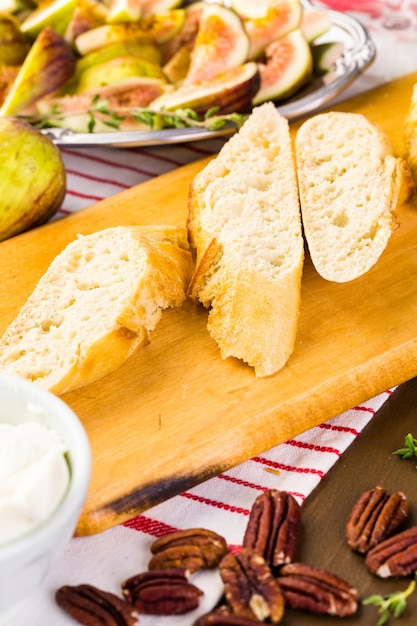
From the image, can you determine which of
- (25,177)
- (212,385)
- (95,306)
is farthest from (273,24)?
(212,385)

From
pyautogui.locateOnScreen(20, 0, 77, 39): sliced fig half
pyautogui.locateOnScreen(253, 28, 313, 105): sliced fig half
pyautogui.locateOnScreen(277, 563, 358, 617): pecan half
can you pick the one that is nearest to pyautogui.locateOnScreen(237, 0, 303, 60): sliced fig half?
pyautogui.locateOnScreen(253, 28, 313, 105): sliced fig half

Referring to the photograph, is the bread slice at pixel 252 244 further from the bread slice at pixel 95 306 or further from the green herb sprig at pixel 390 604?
the green herb sprig at pixel 390 604

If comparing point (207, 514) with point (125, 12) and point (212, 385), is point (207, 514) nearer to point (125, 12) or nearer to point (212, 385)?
point (212, 385)

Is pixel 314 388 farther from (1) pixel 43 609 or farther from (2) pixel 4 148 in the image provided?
(2) pixel 4 148

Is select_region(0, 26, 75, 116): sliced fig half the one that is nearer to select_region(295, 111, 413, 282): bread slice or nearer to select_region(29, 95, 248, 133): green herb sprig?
select_region(29, 95, 248, 133): green herb sprig

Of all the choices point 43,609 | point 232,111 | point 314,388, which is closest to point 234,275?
point 314,388

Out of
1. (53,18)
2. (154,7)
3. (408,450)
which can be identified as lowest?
(408,450)
